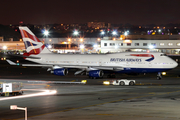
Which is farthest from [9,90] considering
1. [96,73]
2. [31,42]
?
[31,42]

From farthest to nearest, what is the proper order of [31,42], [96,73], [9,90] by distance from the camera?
[31,42] < [96,73] < [9,90]

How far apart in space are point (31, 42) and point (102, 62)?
14.7m

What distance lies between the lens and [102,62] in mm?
51625

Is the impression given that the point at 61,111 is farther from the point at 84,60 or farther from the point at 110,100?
the point at 84,60

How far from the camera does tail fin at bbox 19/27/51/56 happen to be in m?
55.1

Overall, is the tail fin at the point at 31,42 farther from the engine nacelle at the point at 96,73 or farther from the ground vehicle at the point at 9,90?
the ground vehicle at the point at 9,90

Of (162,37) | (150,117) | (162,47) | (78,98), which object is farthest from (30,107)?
(162,37)

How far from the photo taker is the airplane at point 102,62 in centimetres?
4906

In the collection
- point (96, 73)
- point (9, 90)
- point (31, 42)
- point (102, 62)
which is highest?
point (31, 42)

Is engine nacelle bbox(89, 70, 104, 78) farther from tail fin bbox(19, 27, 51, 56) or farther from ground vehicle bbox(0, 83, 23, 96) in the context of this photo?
ground vehicle bbox(0, 83, 23, 96)

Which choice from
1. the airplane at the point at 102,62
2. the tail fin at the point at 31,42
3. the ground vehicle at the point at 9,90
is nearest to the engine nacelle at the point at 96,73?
the airplane at the point at 102,62

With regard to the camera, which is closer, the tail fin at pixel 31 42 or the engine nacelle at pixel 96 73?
the engine nacelle at pixel 96 73

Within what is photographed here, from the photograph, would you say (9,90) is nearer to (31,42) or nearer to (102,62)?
(102,62)

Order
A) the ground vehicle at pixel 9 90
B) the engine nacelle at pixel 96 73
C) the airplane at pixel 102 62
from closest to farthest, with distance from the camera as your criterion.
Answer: the ground vehicle at pixel 9 90 → the engine nacelle at pixel 96 73 → the airplane at pixel 102 62
